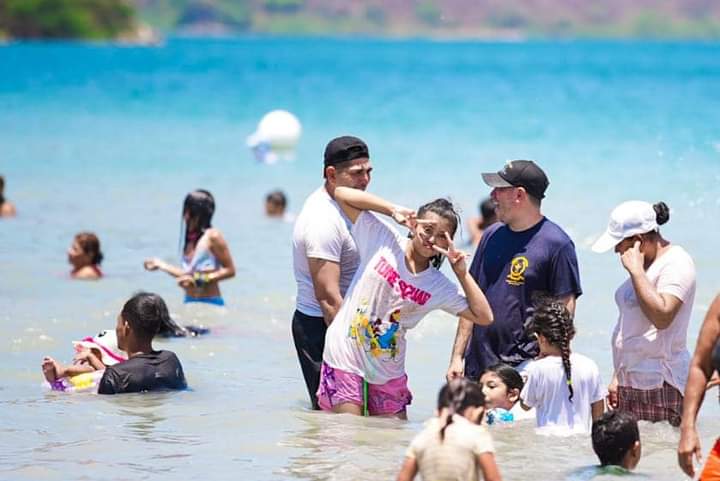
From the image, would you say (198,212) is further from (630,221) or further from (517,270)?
(630,221)

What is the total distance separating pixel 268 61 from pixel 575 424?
257ft

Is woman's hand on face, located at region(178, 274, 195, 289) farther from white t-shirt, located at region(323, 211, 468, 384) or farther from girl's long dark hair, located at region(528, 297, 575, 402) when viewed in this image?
girl's long dark hair, located at region(528, 297, 575, 402)

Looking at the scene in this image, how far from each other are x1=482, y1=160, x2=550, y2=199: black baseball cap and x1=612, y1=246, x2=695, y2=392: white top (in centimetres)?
68

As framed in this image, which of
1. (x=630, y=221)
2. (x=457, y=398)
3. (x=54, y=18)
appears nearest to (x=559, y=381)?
(x=630, y=221)

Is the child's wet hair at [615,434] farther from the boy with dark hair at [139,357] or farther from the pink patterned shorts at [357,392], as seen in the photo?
the boy with dark hair at [139,357]

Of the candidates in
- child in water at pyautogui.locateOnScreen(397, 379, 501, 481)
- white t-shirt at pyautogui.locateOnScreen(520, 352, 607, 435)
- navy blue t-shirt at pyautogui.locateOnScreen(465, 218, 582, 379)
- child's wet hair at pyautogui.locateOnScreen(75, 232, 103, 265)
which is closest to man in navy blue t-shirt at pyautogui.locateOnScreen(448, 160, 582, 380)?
navy blue t-shirt at pyautogui.locateOnScreen(465, 218, 582, 379)

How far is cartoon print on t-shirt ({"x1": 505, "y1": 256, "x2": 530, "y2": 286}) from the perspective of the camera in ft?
24.2

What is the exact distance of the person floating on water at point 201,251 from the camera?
444 inches

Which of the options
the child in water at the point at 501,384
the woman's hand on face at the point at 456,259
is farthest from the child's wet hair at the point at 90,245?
the woman's hand on face at the point at 456,259

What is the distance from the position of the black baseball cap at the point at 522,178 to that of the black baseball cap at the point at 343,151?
704mm

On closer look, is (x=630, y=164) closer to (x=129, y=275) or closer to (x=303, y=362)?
(x=129, y=275)

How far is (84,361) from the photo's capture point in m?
8.72

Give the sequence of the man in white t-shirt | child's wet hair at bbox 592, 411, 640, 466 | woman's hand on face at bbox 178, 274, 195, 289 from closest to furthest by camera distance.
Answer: child's wet hair at bbox 592, 411, 640, 466 → the man in white t-shirt → woman's hand on face at bbox 178, 274, 195, 289

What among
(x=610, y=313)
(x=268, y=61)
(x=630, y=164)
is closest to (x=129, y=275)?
(x=610, y=313)
